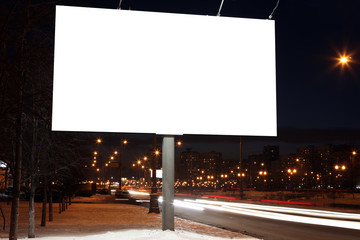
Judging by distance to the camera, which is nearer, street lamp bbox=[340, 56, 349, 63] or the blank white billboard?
the blank white billboard

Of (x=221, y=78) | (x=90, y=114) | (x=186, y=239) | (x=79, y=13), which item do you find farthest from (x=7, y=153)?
(x=221, y=78)

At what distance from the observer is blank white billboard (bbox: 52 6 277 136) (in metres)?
10.9

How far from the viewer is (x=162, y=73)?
1127 centimetres

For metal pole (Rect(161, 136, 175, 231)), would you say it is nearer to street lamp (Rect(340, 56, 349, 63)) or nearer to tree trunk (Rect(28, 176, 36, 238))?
tree trunk (Rect(28, 176, 36, 238))

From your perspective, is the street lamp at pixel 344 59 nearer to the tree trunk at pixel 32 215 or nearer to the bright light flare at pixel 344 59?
the bright light flare at pixel 344 59

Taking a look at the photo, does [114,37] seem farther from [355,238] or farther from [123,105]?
[355,238]

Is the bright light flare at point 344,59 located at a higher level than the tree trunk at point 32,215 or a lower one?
higher

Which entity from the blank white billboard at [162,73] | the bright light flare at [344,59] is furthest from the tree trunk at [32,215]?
the bright light flare at [344,59]

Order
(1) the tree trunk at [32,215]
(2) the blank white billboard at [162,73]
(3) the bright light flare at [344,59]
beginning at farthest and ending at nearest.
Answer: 1. (3) the bright light flare at [344,59]
2. (1) the tree trunk at [32,215]
3. (2) the blank white billboard at [162,73]

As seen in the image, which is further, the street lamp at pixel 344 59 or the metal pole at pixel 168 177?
the street lamp at pixel 344 59

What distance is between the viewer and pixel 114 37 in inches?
440

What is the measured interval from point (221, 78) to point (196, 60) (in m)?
0.84

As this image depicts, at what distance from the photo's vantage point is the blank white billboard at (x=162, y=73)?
35.8 feet

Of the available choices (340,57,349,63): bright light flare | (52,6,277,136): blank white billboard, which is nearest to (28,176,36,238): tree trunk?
(52,6,277,136): blank white billboard
